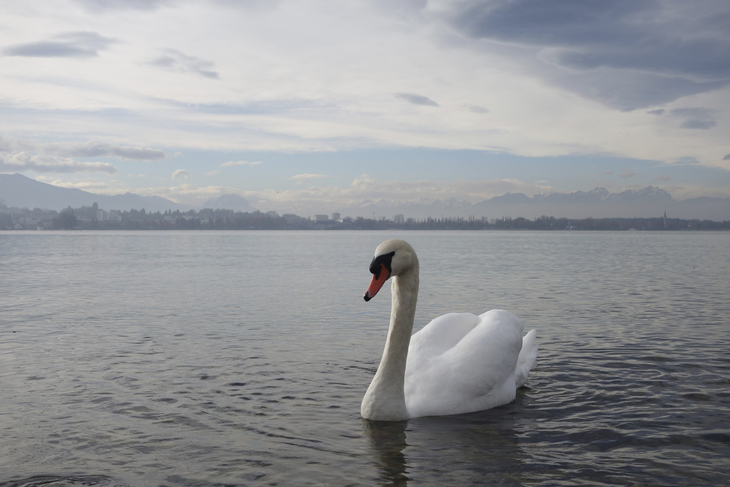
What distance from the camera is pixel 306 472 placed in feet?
21.5

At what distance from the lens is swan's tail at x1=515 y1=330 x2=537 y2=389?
31.9ft

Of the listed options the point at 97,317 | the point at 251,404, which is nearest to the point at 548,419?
the point at 251,404

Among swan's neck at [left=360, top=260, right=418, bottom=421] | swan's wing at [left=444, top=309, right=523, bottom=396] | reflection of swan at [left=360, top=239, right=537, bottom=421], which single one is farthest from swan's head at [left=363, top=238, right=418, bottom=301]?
swan's wing at [left=444, top=309, right=523, bottom=396]

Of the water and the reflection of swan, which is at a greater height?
the reflection of swan

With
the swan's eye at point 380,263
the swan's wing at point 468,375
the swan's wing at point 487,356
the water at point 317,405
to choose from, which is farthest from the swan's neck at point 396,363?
the swan's wing at point 487,356

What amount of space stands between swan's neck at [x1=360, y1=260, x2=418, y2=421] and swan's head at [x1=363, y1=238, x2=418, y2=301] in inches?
8.4

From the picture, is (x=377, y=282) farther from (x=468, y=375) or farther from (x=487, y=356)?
(x=487, y=356)

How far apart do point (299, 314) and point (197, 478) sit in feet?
40.9

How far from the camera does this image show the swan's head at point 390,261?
736cm

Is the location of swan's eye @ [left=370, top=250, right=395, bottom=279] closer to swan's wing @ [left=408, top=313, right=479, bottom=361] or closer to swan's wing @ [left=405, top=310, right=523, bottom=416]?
swan's wing @ [left=405, top=310, right=523, bottom=416]

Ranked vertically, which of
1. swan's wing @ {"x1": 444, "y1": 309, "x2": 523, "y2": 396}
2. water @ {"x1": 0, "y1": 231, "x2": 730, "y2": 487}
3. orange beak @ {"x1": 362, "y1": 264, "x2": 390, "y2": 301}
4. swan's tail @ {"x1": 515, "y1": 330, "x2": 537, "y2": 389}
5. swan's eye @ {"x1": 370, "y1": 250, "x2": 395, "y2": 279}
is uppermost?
swan's eye @ {"x1": 370, "y1": 250, "x2": 395, "y2": 279}

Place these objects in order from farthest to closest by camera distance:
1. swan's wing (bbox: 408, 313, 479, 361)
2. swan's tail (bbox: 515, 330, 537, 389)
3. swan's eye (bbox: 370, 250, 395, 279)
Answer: swan's tail (bbox: 515, 330, 537, 389) → swan's wing (bbox: 408, 313, 479, 361) → swan's eye (bbox: 370, 250, 395, 279)

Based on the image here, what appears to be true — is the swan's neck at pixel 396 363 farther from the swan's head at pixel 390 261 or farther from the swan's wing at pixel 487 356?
the swan's wing at pixel 487 356

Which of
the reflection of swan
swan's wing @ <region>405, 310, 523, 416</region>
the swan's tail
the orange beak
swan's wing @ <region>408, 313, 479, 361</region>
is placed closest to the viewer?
the orange beak
